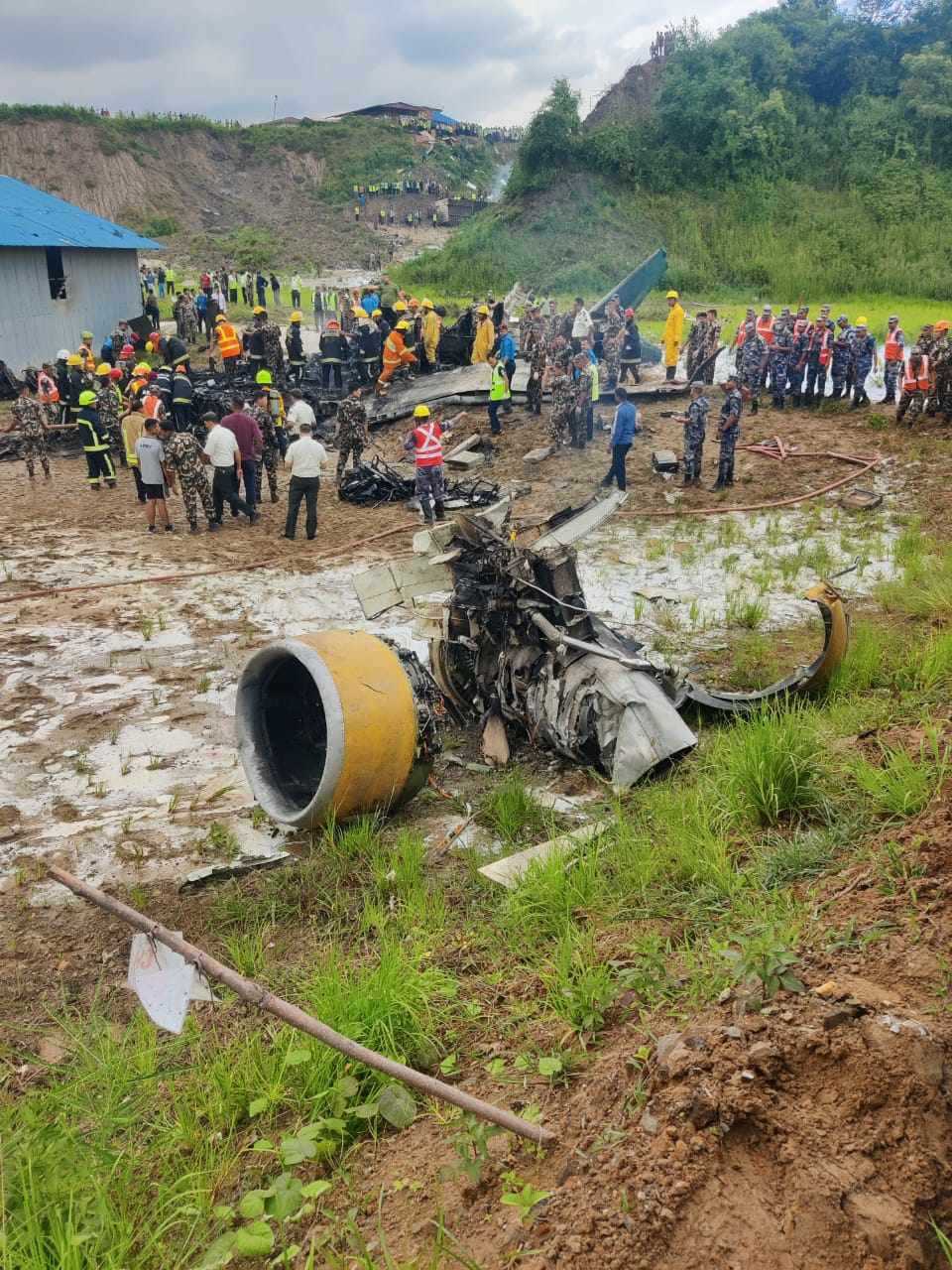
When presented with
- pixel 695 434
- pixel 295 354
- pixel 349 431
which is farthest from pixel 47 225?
pixel 695 434

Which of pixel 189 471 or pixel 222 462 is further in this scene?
pixel 222 462

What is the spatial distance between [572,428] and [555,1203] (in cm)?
1358

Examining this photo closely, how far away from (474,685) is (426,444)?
5.86 meters

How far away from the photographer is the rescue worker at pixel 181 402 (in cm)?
1639

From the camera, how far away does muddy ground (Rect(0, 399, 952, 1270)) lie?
2320 mm

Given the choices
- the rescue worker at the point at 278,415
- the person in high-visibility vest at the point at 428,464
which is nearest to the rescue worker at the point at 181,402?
the rescue worker at the point at 278,415

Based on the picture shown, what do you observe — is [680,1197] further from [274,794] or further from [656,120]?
[656,120]

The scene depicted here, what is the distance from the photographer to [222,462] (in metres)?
11.7

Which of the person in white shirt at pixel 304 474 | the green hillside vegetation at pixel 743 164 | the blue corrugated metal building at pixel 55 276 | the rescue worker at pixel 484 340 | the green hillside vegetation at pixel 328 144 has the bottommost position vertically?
the person in white shirt at pixel 304 474

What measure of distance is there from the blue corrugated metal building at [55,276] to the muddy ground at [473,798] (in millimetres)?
10601

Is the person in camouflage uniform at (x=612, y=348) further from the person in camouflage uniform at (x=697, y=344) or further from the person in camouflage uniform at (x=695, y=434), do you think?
the person in camouflage uniform at (x=695, y=434)

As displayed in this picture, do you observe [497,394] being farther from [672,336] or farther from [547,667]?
[547,667]

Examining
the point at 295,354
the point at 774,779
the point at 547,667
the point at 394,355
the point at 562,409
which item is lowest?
the point at 774,779

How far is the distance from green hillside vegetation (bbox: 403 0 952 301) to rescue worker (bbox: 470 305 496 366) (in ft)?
35.4
